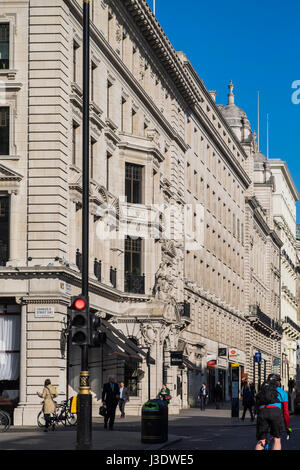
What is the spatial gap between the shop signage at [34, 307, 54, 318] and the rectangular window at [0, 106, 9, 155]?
19.7ft

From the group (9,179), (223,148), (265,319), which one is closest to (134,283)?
(9,179)

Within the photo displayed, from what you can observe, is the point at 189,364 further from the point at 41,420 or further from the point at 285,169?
the point at 285,169

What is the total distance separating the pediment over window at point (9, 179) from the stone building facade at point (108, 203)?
5cm

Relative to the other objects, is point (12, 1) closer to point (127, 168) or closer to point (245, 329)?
point (127, 168)

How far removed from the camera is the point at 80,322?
23625mm

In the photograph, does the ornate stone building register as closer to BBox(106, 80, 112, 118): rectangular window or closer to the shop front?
BBox(106, 80, 112, 118): rectangular window

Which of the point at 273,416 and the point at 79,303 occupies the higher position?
the point at 79,303

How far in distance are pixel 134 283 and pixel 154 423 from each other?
22817 mm

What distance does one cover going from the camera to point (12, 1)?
4059cm

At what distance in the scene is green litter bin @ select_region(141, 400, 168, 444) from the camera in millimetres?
28453

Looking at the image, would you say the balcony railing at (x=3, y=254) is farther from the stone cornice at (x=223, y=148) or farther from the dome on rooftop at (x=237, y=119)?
the dome on rooftop at (x=237, y=119)

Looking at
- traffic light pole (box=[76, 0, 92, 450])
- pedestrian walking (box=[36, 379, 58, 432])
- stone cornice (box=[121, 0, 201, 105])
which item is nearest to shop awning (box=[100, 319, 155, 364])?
pedestrian walking (box=[36, 379, 58, 432])
